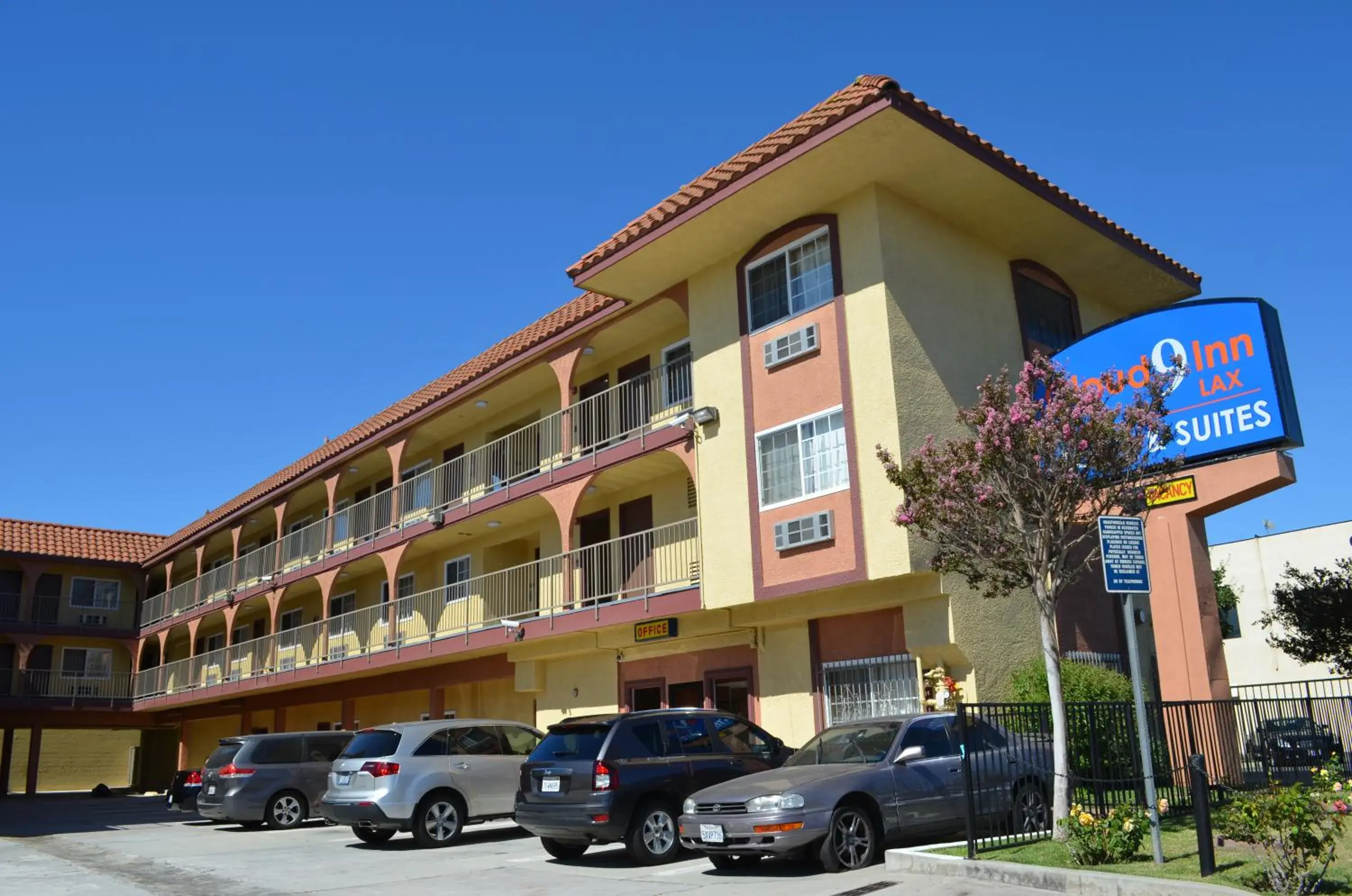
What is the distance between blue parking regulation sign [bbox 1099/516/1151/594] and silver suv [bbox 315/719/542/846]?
915 centimetres

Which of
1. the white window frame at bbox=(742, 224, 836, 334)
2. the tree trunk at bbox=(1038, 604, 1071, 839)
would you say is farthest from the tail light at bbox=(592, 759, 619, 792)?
the white window frame at bbox=(742, 224, 836, 334)

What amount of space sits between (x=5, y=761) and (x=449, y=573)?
2333 cm

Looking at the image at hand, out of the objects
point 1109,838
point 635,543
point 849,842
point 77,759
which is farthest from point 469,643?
point 77,759

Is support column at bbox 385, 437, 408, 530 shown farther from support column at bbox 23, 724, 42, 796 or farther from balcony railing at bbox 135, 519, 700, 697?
support column at bbox 23, 724, 42, 796

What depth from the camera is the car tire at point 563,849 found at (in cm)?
1319

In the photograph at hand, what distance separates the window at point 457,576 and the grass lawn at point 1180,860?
59.4 feet

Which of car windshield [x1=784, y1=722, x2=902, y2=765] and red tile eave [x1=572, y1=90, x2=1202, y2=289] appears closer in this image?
car windshield [x1=784, y1=722, x2=902, y2=765]

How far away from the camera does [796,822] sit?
10.5 m

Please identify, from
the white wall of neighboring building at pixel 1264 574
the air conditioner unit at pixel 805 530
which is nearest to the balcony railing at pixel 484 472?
the air conditioner unit at pixel 805 530

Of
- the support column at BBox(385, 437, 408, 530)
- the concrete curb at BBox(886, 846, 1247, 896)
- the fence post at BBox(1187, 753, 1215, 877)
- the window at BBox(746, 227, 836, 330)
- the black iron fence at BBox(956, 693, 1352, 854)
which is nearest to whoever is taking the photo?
the concrete curb at BBox(886, 846, 1247, 896)

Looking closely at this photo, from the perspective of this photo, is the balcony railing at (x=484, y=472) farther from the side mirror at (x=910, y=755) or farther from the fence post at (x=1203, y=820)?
the fence post at (x=1203, y=820)

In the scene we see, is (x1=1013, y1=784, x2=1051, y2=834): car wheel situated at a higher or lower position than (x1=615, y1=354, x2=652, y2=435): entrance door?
lower

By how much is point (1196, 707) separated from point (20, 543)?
139ft

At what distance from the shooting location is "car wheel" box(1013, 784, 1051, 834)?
11.0 m
